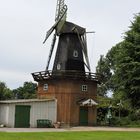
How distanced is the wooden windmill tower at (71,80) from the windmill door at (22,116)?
4.15 m

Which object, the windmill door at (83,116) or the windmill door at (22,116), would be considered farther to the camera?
the windmill door at (83,116)

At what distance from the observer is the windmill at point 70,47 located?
50.3m

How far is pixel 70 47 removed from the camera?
5088 centimetres

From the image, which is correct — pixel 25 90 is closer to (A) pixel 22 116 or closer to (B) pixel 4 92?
(B) pixel 4 92

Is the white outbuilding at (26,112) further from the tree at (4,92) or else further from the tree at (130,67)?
the tree at (4,92)

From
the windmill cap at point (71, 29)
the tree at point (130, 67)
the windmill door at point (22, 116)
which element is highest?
the windmill cap at point (71, 29)

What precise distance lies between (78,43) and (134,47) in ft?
43.2

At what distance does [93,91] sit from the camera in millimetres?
49469

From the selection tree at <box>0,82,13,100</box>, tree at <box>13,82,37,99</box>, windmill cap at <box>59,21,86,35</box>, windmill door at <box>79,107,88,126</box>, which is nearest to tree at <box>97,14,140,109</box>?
windmill door at <box>79,107,88,126</box>

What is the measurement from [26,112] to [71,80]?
6.24 meters

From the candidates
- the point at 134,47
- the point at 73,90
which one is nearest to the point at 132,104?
the point at 134,47

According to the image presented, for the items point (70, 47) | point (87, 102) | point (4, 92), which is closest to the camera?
point (87, 102)
